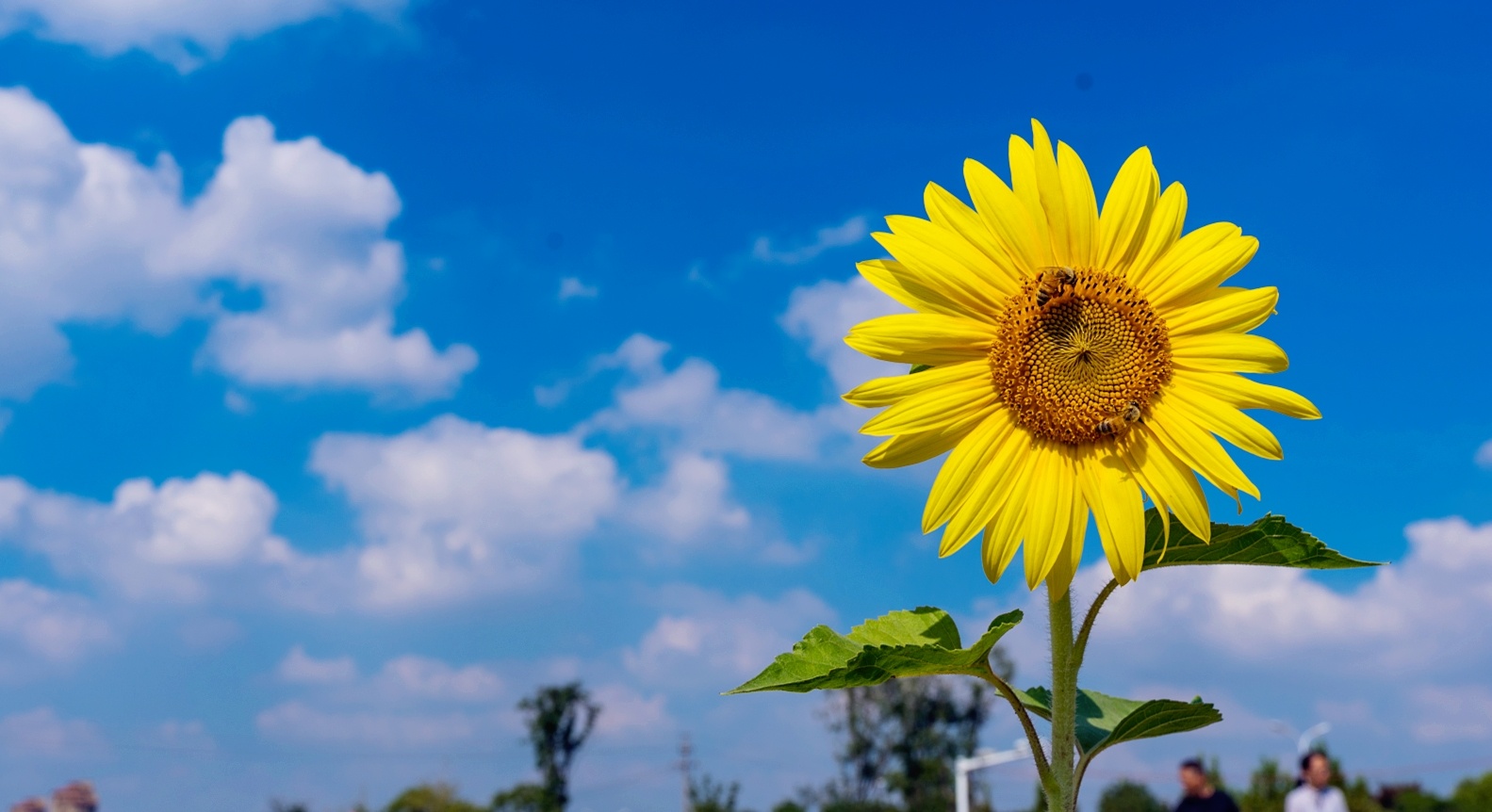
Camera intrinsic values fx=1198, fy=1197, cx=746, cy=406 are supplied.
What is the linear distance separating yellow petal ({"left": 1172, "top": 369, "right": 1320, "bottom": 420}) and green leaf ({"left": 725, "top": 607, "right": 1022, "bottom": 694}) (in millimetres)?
486

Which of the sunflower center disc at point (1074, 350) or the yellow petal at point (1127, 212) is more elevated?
the yellow petal at point (1127, 212)

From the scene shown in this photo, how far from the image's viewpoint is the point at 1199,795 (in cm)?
1155

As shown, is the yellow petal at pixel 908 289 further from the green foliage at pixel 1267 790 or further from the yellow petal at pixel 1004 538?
the green foliage at pixel 1267 790

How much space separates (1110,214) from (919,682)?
234 feet

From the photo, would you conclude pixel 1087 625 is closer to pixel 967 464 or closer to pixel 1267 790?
pixel 967 464

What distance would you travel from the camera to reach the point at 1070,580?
1.84 meters

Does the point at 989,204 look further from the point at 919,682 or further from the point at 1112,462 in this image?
the point at 919,682

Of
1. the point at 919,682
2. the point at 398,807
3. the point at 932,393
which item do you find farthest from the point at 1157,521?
the point at 398,807

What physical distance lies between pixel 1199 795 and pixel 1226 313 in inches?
433

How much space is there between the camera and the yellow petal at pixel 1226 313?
191 centimetres

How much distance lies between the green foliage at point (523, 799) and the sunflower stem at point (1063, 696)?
229 ft

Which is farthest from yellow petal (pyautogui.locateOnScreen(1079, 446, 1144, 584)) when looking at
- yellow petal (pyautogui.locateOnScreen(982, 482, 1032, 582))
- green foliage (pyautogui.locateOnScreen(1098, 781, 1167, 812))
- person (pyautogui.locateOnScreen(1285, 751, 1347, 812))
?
green foliage (pyautogui.locateOnScreen(1098, 781, 1167, 812))

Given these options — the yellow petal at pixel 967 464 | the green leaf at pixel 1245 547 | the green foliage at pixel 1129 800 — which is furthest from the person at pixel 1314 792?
the green foliage at pixel 1129 800

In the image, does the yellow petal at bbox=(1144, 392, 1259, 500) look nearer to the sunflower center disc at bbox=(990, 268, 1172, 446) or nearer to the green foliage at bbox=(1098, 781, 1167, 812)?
the sunflower center disc at bbox=(990, 268, 1172, 446)
